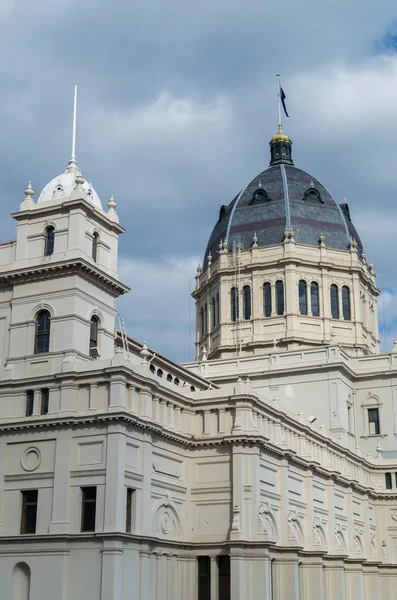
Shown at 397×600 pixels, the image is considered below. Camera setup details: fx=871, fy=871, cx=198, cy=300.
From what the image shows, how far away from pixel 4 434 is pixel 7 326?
20.0ft

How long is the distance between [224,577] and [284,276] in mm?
41372

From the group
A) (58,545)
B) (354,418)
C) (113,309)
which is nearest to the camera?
(58,545)

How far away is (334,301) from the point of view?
84188mm

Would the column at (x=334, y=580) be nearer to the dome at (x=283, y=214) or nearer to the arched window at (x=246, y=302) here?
the arched window at (x=246, y=302)

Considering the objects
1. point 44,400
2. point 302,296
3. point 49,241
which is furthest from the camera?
point 302,296

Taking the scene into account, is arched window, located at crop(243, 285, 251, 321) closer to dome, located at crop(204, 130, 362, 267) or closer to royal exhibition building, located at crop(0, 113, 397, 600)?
dome, located at crop(204, 130, 362, 267)

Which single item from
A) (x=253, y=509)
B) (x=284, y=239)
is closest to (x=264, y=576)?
(x=253, y=509)

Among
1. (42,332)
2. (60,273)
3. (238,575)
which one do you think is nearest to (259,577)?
(238,575)

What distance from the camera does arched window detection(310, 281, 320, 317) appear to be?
273 ft

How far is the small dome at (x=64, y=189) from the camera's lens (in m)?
48.2

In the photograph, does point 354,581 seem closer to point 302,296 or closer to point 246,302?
point 302,296

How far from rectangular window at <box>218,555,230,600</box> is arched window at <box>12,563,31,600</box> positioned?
1058 cm

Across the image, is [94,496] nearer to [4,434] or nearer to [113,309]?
[4,434]

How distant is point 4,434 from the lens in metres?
44.6
